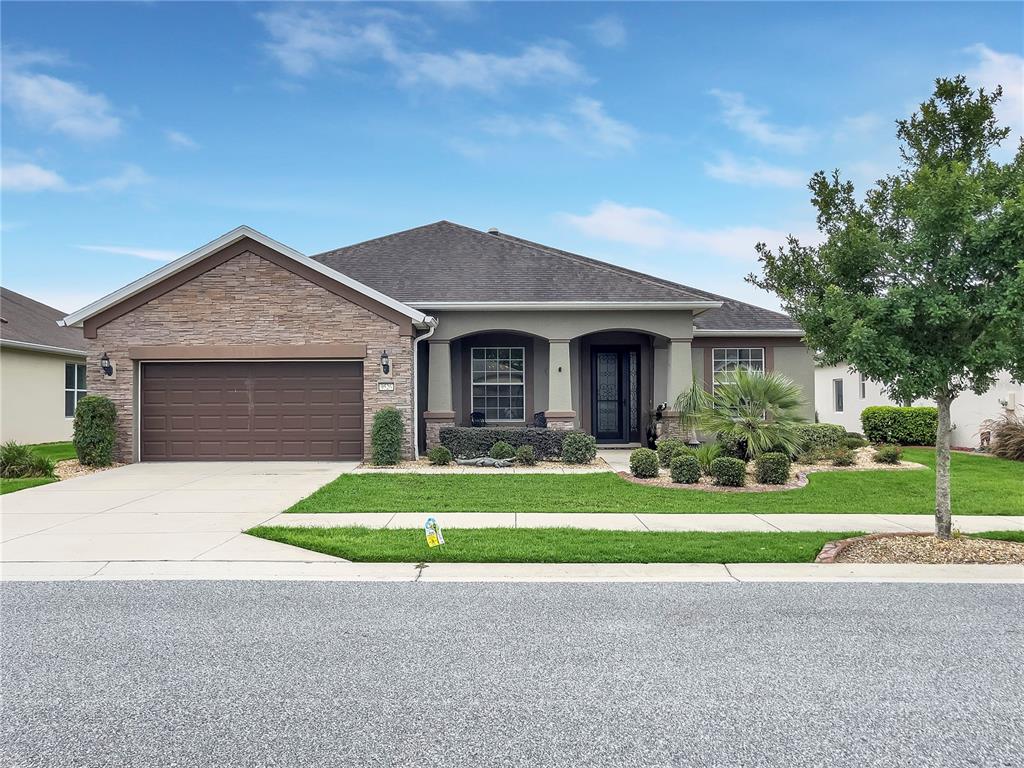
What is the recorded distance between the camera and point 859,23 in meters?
13.1

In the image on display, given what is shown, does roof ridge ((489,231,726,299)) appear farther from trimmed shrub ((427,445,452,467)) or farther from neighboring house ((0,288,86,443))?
neighboring house ((0,288,86,443))

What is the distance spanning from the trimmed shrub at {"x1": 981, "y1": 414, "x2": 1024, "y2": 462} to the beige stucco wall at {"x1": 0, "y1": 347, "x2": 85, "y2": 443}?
26.8m

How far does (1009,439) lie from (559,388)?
11.3 metres

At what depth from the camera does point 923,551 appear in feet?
23.1

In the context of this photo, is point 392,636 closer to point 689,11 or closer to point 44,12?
point 689,11

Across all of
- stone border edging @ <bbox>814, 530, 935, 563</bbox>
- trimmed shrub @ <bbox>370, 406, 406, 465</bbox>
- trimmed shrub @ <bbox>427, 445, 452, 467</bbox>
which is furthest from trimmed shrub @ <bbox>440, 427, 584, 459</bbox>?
stone border edging @ <bbox>814, 530, 935, 563</bbox>

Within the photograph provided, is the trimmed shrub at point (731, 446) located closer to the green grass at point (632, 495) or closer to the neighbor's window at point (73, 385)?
the green grass at point (632, 495)

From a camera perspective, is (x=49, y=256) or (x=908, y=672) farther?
(x=49, y=256)

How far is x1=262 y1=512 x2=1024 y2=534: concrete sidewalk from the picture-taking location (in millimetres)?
8258

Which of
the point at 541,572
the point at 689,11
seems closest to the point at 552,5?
the point at 689,11

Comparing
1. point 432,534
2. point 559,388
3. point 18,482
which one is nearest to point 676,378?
point 559,388

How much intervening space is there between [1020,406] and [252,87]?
2220 centimetres

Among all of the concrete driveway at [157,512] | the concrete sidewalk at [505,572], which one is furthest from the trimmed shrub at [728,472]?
the concrete driveway at [157,512]

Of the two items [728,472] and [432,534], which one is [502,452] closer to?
[728,472]
